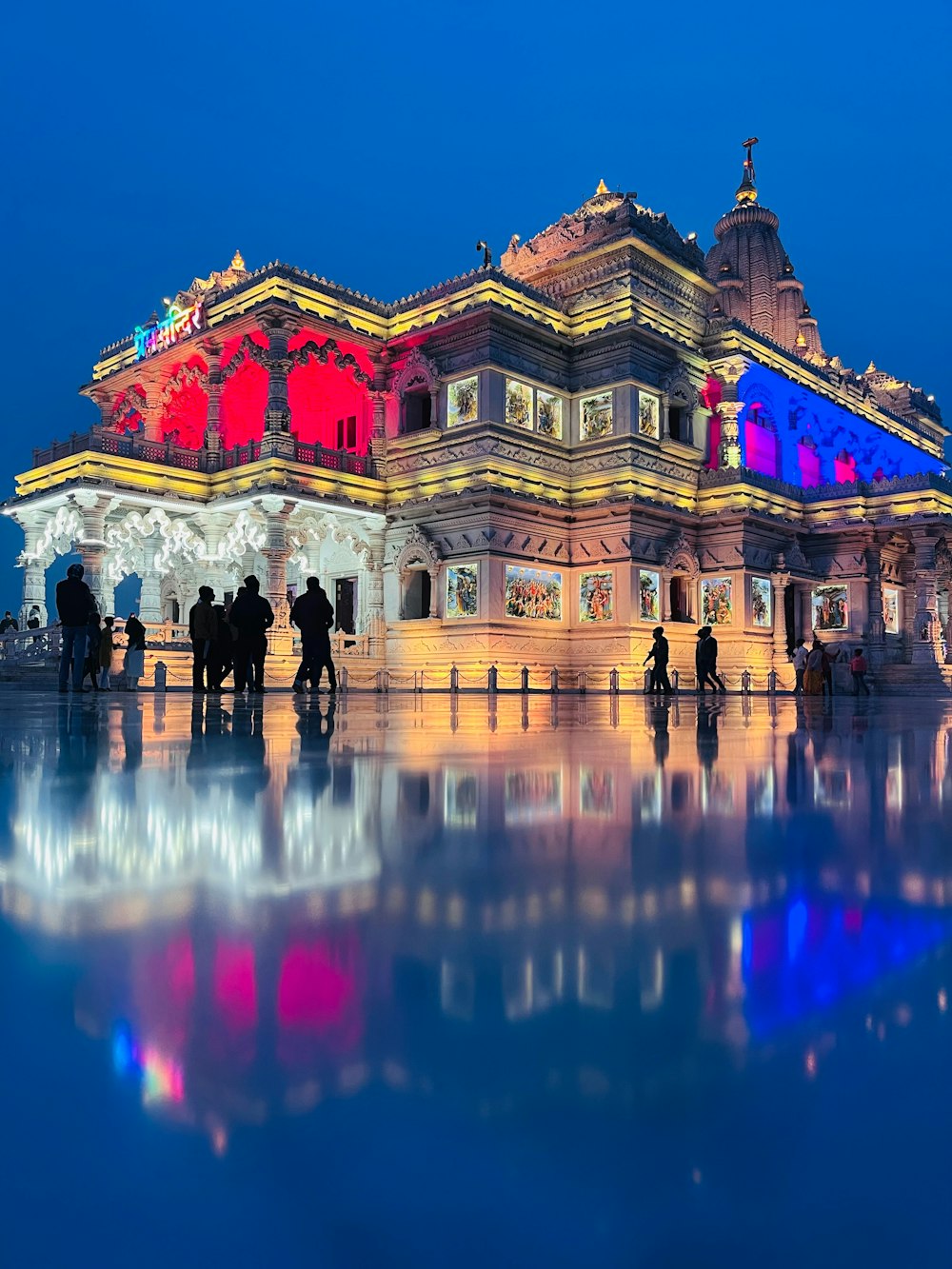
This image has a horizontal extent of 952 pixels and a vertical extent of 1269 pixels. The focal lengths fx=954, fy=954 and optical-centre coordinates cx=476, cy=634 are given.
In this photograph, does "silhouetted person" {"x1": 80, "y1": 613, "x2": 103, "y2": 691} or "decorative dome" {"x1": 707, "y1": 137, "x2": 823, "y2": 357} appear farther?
"decorative dome" {"x1": 707, "y1": 137, "x2": 823, "y2": 357}

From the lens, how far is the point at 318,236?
552ft

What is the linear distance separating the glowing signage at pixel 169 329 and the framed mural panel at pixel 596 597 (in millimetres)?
14118

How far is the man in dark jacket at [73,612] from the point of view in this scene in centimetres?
1341

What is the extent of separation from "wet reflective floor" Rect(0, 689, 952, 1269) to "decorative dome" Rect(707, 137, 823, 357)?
46.9 m

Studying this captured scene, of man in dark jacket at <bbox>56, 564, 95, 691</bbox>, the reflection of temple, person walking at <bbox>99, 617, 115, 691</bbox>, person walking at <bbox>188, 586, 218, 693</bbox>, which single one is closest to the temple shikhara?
person walking at <bbox>99, 617, 115, 691</bbox>

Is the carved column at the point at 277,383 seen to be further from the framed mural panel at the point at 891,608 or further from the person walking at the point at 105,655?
the framed mural panel at the point at 891,608

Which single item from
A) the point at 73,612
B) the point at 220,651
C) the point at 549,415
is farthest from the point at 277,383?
the point at 73,612

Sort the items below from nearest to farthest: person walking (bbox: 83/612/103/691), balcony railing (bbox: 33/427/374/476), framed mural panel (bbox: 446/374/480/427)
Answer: person walking (bbox: 83/612/103/691) < balcony railing (bbox: 33/427/374/476) < framed mural panel (bbox: 446/374/480/427)

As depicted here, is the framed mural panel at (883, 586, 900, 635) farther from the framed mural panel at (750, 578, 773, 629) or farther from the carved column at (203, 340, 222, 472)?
the carved column at (203, 340, 222, 472)

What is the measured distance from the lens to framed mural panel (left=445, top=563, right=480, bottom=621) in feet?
87.0

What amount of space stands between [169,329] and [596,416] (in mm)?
13774

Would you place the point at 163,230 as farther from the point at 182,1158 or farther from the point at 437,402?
the point at 182,1158

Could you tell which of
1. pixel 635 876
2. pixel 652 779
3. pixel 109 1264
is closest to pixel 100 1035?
pixel 109 1264

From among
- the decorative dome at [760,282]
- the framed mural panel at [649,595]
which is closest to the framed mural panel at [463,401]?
the framed mural panel at [649,595]
